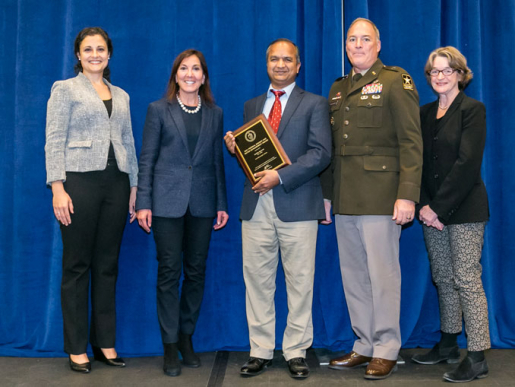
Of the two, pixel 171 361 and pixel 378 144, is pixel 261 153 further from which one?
pixel 171 361

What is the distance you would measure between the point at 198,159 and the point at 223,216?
1.18 ft

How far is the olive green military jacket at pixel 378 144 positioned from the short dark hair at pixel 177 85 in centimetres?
78

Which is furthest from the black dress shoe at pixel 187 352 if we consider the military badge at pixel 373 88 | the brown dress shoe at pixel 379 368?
→ the military badge at pixel 373 88

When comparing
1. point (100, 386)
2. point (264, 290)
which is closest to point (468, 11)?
point (264, 290)

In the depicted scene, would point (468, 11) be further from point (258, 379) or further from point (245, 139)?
point (258, 379)

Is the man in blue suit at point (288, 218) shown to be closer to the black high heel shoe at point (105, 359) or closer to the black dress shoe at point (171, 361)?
the black dress shoe at point (171, 361)

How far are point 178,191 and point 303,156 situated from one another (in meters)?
0.68

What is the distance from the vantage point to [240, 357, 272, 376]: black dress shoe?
2.74 metres

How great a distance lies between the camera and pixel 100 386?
261 centimetres

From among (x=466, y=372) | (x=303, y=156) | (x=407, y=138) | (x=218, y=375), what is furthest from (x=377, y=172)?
(x=218, y=375)

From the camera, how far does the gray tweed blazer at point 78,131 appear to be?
107 inches

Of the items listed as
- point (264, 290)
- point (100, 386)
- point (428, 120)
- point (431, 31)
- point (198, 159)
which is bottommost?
point (100, 386)

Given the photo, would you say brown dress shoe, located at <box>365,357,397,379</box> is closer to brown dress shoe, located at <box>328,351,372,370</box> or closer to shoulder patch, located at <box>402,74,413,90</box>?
brown dress shoe, located at <box>328,351,372,370</box>

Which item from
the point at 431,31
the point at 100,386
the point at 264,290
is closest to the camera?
the point at 100,386
